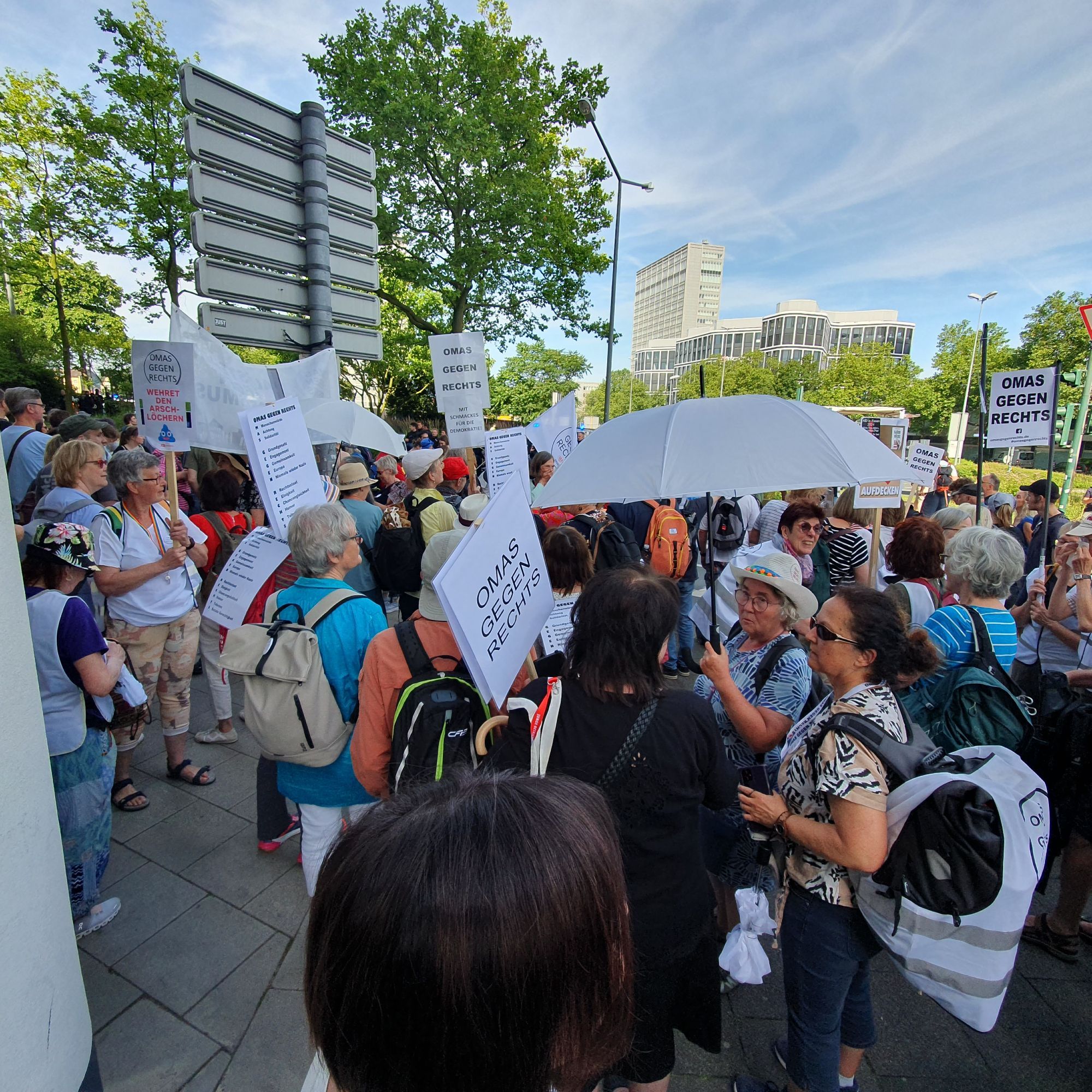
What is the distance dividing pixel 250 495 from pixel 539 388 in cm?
5313

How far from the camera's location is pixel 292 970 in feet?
8.21

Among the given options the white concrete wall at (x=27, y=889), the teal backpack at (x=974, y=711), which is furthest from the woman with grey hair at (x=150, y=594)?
the teal backpack at (x=974, y=711)

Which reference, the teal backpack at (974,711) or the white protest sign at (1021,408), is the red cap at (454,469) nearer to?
the white protest sign at (1021,408)

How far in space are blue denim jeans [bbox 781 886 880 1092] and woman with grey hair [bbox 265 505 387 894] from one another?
169 cm

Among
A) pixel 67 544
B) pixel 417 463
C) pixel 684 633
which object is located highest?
pixel 417 463

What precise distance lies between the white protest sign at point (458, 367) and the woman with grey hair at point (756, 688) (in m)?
4.21

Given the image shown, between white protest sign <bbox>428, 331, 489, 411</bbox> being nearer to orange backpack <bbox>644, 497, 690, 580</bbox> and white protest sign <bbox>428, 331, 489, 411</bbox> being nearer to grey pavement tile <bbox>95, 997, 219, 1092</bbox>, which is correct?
orange backpack <bbox>644, 497, 690, 580</bbox>

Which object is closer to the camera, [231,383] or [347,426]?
[231,383]

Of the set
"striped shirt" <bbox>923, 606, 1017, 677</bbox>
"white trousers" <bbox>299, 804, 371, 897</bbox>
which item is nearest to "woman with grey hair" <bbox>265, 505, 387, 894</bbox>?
"white trousers" <bbox>299, 804, 371, 897</bbox>

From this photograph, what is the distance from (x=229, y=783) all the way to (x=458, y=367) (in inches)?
Result: 163

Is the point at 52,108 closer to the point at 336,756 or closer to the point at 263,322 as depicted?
the point at 263,322

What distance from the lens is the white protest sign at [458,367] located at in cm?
605

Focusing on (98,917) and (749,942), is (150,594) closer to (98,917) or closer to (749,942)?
(98,917)

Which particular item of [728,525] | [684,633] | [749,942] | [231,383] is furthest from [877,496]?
[231,383]
